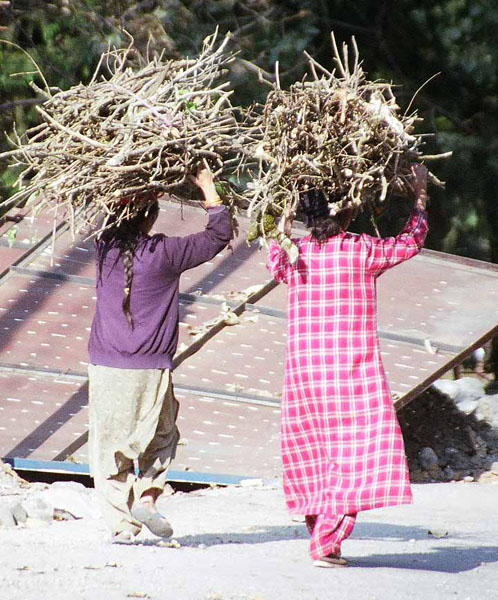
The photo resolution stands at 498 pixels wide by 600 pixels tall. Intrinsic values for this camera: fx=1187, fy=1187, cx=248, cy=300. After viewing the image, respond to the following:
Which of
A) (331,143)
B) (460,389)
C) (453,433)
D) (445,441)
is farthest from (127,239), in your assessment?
(460,389)

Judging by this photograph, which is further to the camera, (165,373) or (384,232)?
(384,232)

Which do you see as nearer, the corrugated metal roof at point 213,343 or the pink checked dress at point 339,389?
the pink checked dress at point 339,389

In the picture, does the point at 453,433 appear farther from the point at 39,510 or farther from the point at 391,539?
the point at 39,510

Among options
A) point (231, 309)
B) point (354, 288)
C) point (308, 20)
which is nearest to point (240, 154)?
point (354, 288)

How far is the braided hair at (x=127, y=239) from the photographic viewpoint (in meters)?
4.82

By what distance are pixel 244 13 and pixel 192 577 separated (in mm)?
6749

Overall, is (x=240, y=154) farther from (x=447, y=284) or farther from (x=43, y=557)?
(x=447, y=284)

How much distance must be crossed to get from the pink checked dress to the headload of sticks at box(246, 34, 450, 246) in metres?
0.21

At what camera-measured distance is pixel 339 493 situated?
177 inches

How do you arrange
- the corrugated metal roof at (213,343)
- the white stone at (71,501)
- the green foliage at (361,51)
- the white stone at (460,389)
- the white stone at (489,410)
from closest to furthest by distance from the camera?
1. the white stone at (71,501)
2. the corrugated metal roof at (213,343)
3. the white stone at (489,410)
4. the white stone at (460,389)
5. the green foliage at (361,51)

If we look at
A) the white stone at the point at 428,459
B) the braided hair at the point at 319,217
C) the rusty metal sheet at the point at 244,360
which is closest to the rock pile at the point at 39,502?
the rusty metal sheet at the point at 244,360

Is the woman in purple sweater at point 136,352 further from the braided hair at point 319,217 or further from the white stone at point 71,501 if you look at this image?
the white stone at point 71,501

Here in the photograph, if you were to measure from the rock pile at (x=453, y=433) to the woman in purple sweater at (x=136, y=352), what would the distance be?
344 cm

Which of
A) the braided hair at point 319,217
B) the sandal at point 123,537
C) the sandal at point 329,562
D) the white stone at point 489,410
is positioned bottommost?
the white stone at point 489,410
